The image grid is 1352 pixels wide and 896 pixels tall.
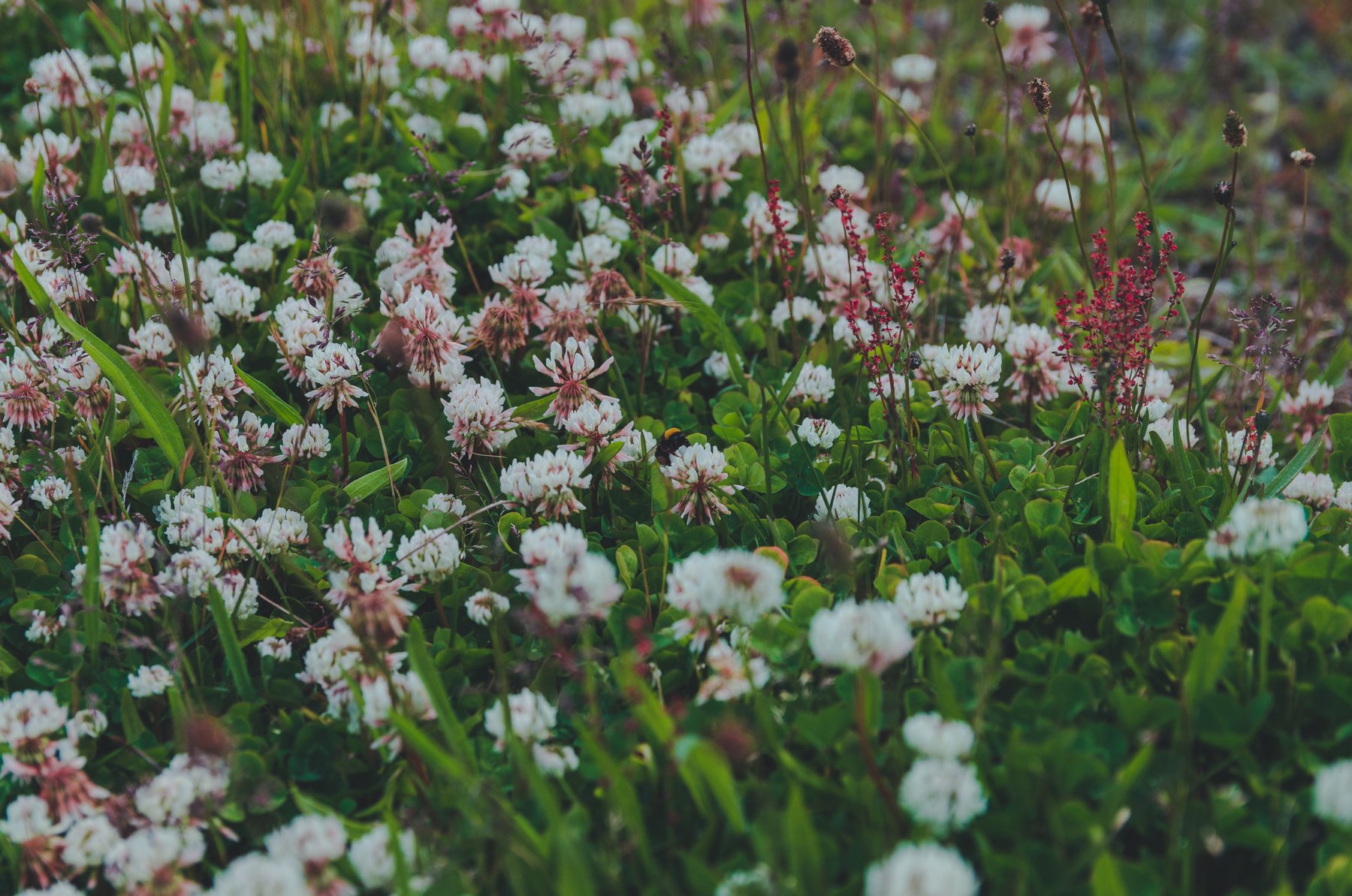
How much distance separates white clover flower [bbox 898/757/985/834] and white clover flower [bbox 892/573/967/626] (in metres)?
0.37

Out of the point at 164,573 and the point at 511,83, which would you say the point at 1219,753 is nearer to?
the point at 164,573

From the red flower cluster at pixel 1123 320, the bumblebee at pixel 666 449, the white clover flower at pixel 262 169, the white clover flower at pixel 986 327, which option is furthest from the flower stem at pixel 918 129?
the white clover flower at pixel 262 169

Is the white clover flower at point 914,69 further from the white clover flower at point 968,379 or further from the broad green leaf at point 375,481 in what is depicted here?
the broad green leaf at point 375,481

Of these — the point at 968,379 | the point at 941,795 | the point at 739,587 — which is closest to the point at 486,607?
the point at 739,587

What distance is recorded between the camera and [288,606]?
2.14 m

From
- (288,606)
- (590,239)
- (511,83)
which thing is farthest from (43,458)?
(511,83)

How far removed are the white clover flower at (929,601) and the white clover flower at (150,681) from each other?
1189mm

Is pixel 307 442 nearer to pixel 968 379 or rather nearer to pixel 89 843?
pixel 89 843

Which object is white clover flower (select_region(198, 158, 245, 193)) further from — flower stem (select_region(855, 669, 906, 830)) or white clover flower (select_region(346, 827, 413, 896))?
flower stem (select_region(855, 669, 906, 830))

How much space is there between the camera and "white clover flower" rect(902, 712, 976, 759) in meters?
1.48

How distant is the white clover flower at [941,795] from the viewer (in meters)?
1.44

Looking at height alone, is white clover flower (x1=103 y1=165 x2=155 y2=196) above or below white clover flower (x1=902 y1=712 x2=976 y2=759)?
above

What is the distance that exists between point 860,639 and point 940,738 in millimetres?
161

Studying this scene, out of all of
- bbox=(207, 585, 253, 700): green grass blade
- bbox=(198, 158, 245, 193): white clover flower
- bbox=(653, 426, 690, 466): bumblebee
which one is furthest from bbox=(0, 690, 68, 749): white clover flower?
bbox=(198, 158, 245, 193): white clover flower
